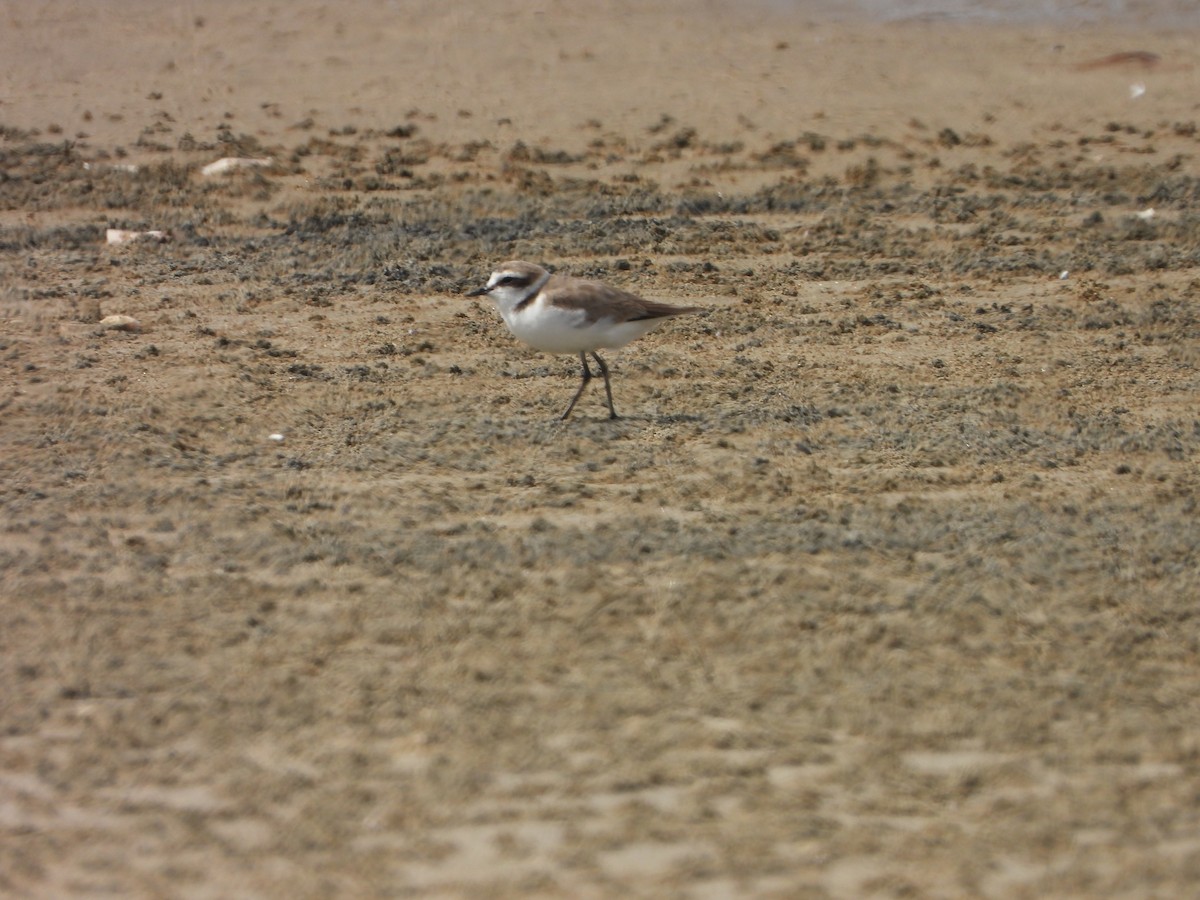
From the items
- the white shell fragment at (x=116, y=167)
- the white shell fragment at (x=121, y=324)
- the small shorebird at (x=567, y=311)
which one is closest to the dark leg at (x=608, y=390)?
the small shorebird at (x=567, y=311)

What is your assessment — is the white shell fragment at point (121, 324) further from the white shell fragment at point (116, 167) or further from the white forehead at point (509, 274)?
the white shell fragment at point (116, 167)

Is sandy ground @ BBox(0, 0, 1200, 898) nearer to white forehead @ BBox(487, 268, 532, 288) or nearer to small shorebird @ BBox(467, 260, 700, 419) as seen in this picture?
small shorebird @ BBox(467, 260, 700, 419)

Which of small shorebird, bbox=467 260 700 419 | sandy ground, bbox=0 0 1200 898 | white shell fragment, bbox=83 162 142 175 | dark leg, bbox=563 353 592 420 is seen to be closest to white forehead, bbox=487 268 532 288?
small shorebird, bbox=467 260 700 419

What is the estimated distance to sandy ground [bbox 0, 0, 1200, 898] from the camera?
13.6 ft

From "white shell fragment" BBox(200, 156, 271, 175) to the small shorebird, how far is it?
4373 millimetres

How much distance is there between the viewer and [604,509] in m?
5.94

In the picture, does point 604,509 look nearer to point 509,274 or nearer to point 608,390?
point 608,390

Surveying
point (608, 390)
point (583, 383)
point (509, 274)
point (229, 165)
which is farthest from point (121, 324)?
point (229, 165)

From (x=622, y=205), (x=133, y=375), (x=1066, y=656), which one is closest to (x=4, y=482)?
(x=133, y=375)

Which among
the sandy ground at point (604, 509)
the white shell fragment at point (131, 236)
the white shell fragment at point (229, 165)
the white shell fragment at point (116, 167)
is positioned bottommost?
the sandy ground at point (604, 509)

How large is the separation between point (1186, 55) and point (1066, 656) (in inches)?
416

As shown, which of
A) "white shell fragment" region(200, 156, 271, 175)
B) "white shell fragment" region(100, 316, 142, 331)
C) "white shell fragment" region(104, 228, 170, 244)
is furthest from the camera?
"white shell fragment" region(200, 156, 271, 175)

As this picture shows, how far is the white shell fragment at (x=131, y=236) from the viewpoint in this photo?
30.8 ft

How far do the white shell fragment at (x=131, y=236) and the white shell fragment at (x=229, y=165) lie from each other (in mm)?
1247
